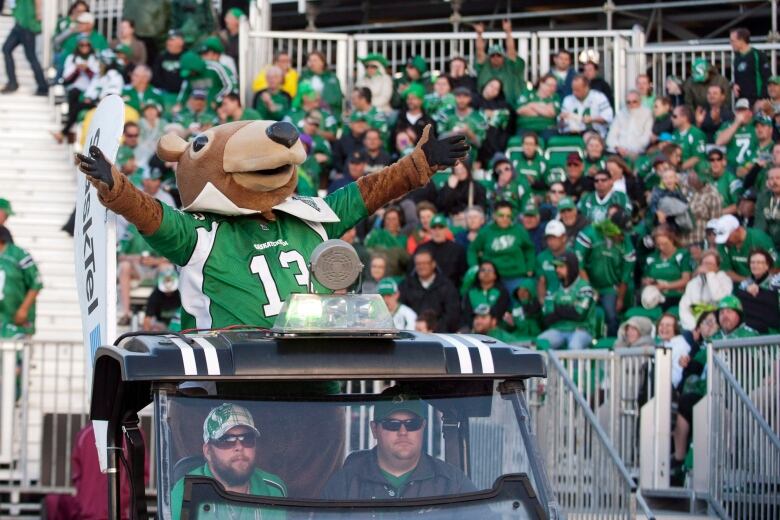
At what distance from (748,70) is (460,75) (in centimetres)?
295

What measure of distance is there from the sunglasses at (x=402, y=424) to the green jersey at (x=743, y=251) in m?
8.60

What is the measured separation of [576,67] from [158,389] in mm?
13307

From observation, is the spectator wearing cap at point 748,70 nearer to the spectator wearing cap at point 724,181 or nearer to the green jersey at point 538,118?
the spectator wearing cap at point 724,181

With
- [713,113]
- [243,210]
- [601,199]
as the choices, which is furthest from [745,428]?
[713,113]

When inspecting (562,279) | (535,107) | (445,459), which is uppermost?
(535,107)

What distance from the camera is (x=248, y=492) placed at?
17.4ft

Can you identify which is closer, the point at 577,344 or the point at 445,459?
the point at 445,459

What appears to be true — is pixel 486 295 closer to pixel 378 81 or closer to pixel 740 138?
pixel 740 138

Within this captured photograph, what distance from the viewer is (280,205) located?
7.64 metres

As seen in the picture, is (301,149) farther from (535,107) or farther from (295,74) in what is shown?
(295,74)

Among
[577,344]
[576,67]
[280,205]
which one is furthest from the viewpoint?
[576,67]

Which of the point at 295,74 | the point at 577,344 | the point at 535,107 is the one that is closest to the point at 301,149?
the point at 577,344

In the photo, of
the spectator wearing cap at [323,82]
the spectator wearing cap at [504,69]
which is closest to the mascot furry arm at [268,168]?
the spectator wearing cap at [504,69]

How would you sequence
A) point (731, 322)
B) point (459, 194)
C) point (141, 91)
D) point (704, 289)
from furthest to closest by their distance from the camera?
point (141, 91)
point (459, 194)
point (704, 289)
point (731, 322)
